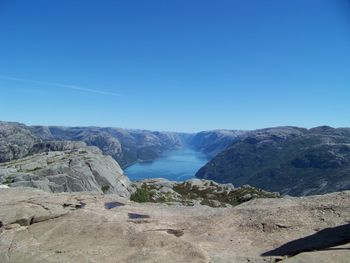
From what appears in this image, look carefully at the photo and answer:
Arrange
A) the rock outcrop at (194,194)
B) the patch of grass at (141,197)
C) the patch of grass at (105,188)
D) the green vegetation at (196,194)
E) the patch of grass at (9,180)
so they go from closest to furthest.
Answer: the patch of grass at (9,180) < the patch of grass at (141,197) < the patch of grass at (105,188) < the green vegetation at (196,194) < the rock outcrop at (194,194)

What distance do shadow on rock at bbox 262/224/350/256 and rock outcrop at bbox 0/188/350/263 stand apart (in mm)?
50

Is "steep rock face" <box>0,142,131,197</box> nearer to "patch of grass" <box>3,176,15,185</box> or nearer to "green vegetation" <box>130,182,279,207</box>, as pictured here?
"patch of grass" <box>3,176,15,185</box>

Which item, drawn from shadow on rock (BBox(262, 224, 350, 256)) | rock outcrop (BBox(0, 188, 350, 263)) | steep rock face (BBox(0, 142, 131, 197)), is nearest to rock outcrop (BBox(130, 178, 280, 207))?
steep rock face (BBox(0, 142, 131, 197))

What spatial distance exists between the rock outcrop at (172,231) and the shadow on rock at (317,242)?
0.16ft

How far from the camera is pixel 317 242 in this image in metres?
19.5

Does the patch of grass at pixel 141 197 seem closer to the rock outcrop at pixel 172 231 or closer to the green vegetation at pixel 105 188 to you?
the green vegetation at pixel 105 188

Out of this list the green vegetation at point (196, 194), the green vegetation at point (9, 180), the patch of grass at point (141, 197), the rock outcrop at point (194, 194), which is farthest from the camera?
the rock outcrop at point (194, 194)

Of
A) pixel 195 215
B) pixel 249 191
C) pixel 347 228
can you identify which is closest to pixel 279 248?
pixel 347 228

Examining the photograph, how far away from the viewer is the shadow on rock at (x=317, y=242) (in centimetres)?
1855

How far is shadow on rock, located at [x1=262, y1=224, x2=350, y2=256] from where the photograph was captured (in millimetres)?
18547

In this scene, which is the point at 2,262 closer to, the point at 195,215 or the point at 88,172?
the point at 195,215

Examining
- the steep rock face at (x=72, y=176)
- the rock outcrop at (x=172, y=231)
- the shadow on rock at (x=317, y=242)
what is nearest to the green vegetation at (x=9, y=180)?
the steep rock face at (x=72, y=176)

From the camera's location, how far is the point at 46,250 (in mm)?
20078

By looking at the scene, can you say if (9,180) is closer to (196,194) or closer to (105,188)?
(105,188)
